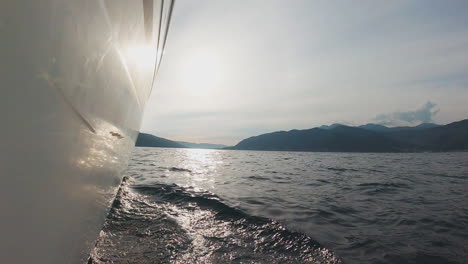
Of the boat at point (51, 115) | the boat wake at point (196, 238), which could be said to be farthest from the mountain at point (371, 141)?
the boat at point (51, 115)

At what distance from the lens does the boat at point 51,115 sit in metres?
0.71

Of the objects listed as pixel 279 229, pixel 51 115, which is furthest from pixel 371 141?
pixel 51 115

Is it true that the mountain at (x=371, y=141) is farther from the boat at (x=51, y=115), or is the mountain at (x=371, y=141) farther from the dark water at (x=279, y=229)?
the boat at (x=51, y=115)

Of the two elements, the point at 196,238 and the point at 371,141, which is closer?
the point at 196,238

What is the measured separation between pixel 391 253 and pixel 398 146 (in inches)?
6822

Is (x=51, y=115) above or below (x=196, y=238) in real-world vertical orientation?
above

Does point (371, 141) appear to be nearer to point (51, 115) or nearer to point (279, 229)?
point (279, 229)

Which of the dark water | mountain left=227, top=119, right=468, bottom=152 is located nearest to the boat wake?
the dark water

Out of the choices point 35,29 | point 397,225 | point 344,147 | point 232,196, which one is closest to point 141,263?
point 35,29

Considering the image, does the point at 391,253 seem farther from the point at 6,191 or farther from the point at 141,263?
the point at 6,191

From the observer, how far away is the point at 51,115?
100 centimetres

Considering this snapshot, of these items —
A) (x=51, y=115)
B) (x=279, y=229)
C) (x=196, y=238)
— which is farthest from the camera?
(x=279, y=229)

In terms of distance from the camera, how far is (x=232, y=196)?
25.7 feet

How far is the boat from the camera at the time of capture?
0.71 metres
